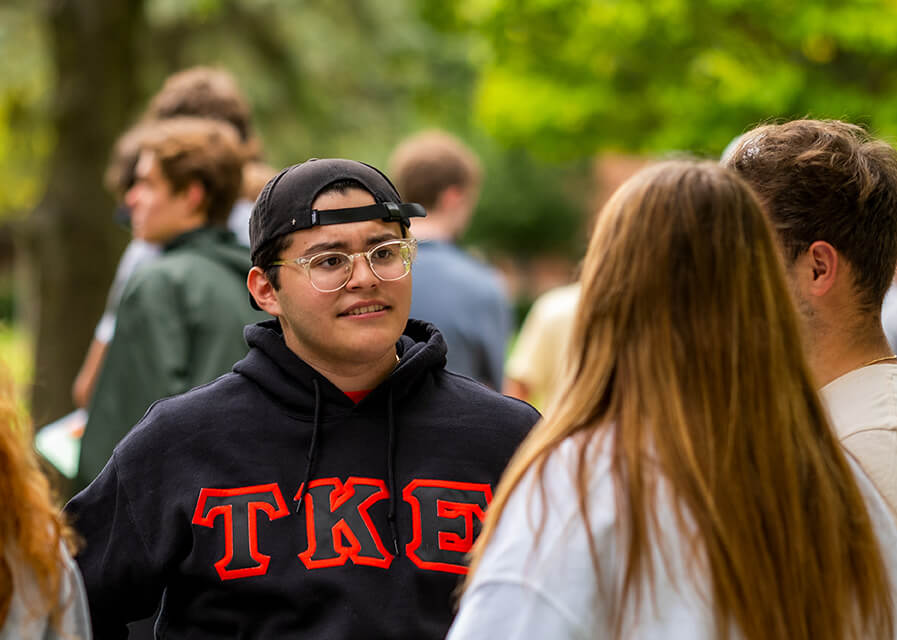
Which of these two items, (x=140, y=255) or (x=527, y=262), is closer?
(x=140, y=255)

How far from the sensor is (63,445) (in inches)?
201

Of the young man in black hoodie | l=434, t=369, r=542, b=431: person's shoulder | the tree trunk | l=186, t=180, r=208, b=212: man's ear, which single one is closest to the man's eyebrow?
the young man in black hoodie

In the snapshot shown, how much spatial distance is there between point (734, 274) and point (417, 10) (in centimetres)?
1645

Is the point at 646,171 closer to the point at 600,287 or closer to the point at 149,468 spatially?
the point at 600,287

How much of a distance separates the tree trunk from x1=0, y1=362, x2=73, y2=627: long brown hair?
8358 millimetres

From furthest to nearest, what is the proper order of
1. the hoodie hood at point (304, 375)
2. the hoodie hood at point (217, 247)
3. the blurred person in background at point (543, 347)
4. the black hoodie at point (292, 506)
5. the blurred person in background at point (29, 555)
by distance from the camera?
the blurred person in background at point (543, 347), the hoodie hood at point (217, 247), the hoodie hood at point (304, 375), the black hoodie at point (292, 506), the blurred person in background at point (29, 555)

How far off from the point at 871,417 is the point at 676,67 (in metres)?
9.61

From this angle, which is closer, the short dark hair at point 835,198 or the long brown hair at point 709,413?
the long brown hair at point 709,413

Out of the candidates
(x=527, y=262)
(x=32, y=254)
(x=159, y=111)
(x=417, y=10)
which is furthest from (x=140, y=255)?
(x=527, y=262)

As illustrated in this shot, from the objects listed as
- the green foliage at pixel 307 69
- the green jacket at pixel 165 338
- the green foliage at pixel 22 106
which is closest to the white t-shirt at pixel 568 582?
the green jacket at pixel 165 338

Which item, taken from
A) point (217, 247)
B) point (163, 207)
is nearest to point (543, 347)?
point (217, 247)

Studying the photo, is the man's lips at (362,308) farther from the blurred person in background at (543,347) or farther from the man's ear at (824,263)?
the blurred person in background at (543,347)

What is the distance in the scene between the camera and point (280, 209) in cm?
286

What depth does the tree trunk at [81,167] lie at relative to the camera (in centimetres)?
1034
